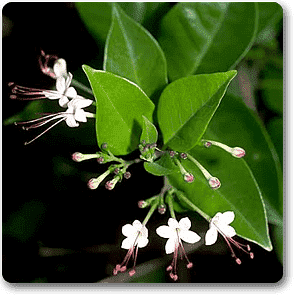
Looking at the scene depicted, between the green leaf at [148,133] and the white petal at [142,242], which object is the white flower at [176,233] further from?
the green leaf at [148,133]

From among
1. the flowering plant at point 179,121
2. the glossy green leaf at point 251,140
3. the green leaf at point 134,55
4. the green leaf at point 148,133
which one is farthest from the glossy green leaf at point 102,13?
the green leaf at point 148,133

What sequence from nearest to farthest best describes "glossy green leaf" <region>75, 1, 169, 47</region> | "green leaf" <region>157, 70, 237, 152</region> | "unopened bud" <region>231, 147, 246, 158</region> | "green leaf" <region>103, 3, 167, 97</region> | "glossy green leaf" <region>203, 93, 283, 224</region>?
"green leaf" <region>157, 70, 237, 152</region>, "unopened bud" <region>231, 147, 246, 158</region>, "green leaf" <region>103, 3, 167, 97</region>, "glossy green leaf" <region>203, 93, 283, 224</region>, "glossy green leaf" <region>75, 1, 169, 47</region>

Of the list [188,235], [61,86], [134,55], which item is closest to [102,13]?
[134,55]

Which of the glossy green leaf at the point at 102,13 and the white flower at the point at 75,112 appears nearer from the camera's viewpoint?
the white flower at the point at 75,112

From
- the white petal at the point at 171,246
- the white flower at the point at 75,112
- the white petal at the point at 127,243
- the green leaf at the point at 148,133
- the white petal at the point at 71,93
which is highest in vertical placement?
the white petal at the point at 71,93

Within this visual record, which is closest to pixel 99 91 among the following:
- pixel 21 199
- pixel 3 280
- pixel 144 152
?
pixel 144 152

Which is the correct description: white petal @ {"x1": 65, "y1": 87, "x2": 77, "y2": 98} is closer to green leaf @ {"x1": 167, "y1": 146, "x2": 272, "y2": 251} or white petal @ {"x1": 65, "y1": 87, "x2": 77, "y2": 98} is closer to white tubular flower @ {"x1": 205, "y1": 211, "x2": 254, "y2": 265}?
green leaf @ {"x1": 167, "y1": 146, "x2": 272, "y2": 251}

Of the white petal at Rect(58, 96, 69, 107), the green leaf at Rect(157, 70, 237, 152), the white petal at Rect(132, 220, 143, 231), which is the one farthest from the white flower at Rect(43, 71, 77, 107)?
the white petal at Rect(132, 220, 143, 231)

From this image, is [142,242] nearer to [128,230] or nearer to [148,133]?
[128,230]

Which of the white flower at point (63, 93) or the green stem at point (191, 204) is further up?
the white flower at point (63, 93)
